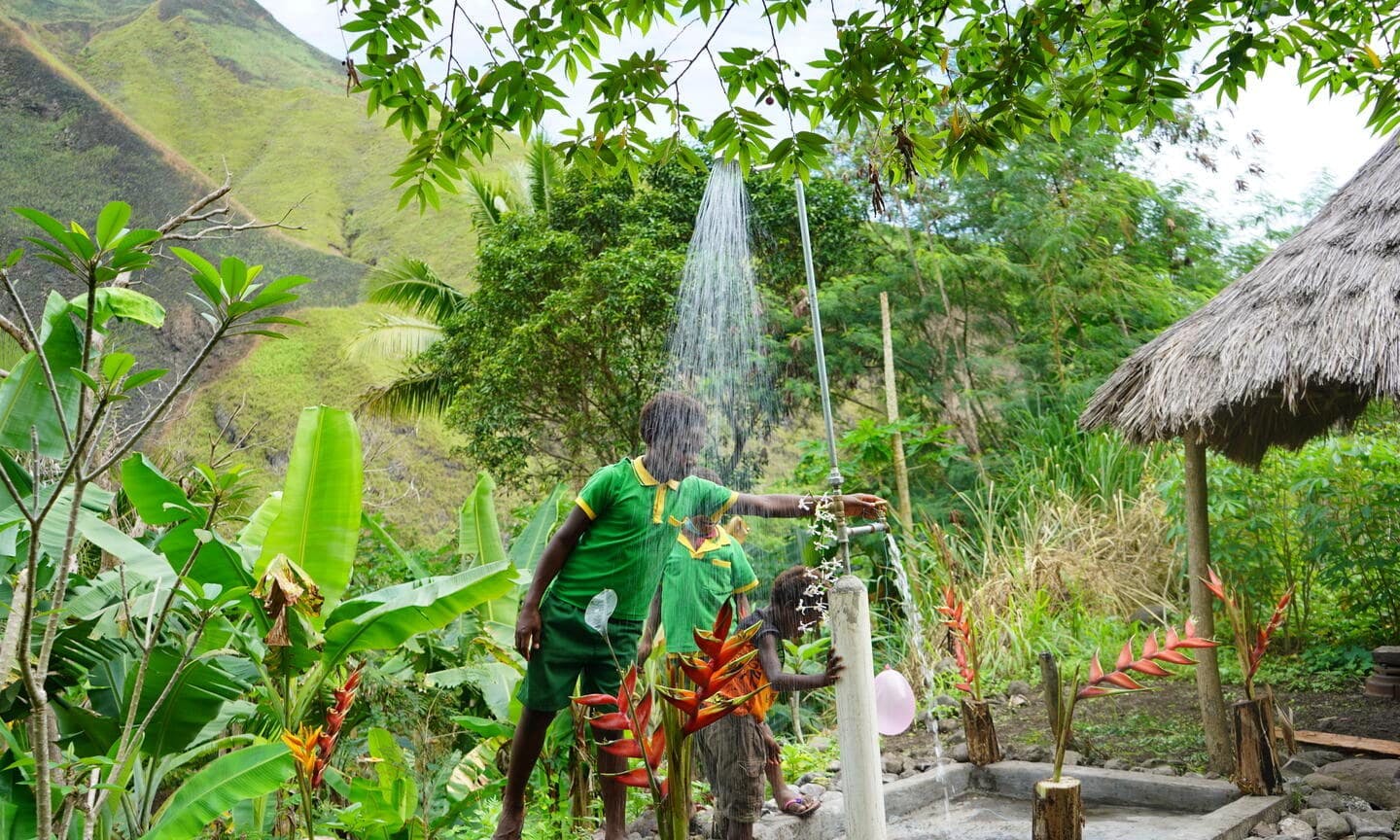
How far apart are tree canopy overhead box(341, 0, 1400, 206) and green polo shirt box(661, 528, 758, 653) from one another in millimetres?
1271

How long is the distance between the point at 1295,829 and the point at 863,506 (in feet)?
8.76

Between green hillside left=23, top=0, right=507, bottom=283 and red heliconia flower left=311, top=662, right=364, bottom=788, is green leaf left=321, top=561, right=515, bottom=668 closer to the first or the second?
red heliconia flower left=311, top=662, right=364, bottom=788

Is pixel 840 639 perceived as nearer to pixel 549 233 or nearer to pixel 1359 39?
pixel 1359 39

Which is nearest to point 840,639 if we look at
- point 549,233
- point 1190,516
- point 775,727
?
point 1190,516

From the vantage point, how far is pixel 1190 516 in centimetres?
506

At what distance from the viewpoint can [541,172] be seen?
13719 mm

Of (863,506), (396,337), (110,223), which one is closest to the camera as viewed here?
(110,223)

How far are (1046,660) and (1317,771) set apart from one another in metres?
→ 1.37

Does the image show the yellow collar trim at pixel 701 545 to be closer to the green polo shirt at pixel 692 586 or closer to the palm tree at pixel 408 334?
the green polo shirt at pixel 692 586

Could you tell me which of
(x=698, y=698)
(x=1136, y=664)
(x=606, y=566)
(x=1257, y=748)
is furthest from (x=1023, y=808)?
(x=698, y=698)

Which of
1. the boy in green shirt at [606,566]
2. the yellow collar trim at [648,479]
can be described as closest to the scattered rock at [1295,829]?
the boy in green shirt at [606,566]

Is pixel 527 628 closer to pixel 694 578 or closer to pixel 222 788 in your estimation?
pixel 694 578

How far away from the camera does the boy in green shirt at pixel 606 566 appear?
128 inches

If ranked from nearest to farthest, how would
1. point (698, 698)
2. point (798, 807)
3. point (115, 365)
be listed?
1. point (698, 698)
2. point (115, 365)
3. point (798, 807)
